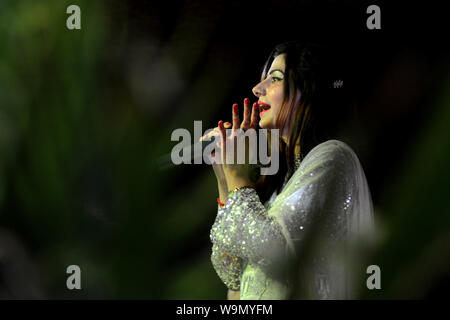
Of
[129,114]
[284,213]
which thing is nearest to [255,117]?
[284,213]

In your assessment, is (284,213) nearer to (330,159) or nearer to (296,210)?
(296,210)

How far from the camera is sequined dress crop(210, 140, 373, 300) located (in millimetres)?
990

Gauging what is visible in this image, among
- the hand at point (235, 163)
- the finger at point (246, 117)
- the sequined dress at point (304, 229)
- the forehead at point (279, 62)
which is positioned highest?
the forehead at point (279, 62)

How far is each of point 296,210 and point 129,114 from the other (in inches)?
29.0

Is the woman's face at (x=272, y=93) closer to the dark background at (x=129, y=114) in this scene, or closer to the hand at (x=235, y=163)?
the hand at (x=235, y=163)

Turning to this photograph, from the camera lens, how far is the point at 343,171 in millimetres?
1027

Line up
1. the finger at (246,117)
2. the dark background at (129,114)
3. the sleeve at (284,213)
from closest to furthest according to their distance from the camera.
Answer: the sleeve at (284,213) → the finger at (246,117) → the dark background at (129,114)

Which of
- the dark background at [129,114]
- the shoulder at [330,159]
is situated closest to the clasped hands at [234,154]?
the shoulder at [330,159]

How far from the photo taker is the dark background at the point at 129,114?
1.46 meters

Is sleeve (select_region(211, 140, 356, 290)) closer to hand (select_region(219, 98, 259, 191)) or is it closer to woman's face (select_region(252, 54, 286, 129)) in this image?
hand (select_region(219, 98, 259, 191))

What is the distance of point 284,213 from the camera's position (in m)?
1.00

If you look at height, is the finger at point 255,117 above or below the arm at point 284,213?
above

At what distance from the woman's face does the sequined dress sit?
0.45ft

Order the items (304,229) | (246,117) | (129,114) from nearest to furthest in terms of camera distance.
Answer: (304,229)
(246,117)
(129,114)
